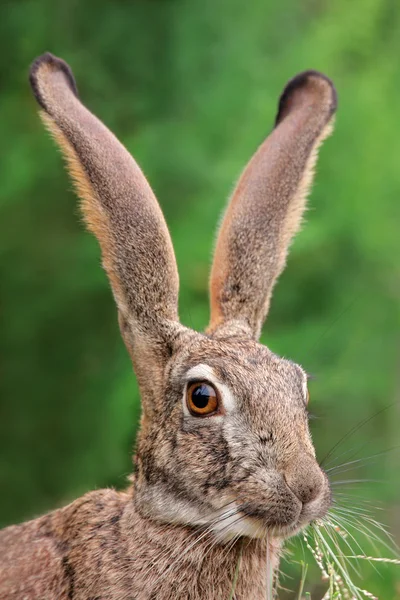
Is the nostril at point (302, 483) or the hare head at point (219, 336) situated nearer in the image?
the nostril at point (302, 483)

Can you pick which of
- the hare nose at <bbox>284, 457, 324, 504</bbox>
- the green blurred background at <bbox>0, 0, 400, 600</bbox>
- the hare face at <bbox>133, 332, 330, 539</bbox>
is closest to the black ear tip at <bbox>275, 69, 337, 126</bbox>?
the green blurred background at <bbox>0, 0, 400, 600</bbox>

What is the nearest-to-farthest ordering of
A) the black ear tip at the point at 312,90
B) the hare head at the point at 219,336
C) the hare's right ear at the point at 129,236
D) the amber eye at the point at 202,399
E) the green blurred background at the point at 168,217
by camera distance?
the hare head at the point at 219,336 < the amber eye at the point at 202,399 < the hare's right ear at the point at 129,236 < the black ear tip at the point at 312,90 < the green blurred background at the point at 168,217

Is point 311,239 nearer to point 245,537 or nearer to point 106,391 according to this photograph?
point 106,391

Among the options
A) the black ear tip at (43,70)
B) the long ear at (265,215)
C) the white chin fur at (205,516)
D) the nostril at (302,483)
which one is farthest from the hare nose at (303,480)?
the black ear tip at (43,70)

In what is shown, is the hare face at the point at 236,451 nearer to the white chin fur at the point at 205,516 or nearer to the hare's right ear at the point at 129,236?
the white chin fur at the point at 205,516

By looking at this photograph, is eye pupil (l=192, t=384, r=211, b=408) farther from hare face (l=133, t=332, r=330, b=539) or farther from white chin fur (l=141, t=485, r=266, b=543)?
white chin fur (l=141, t=485, r=266, b=543)
